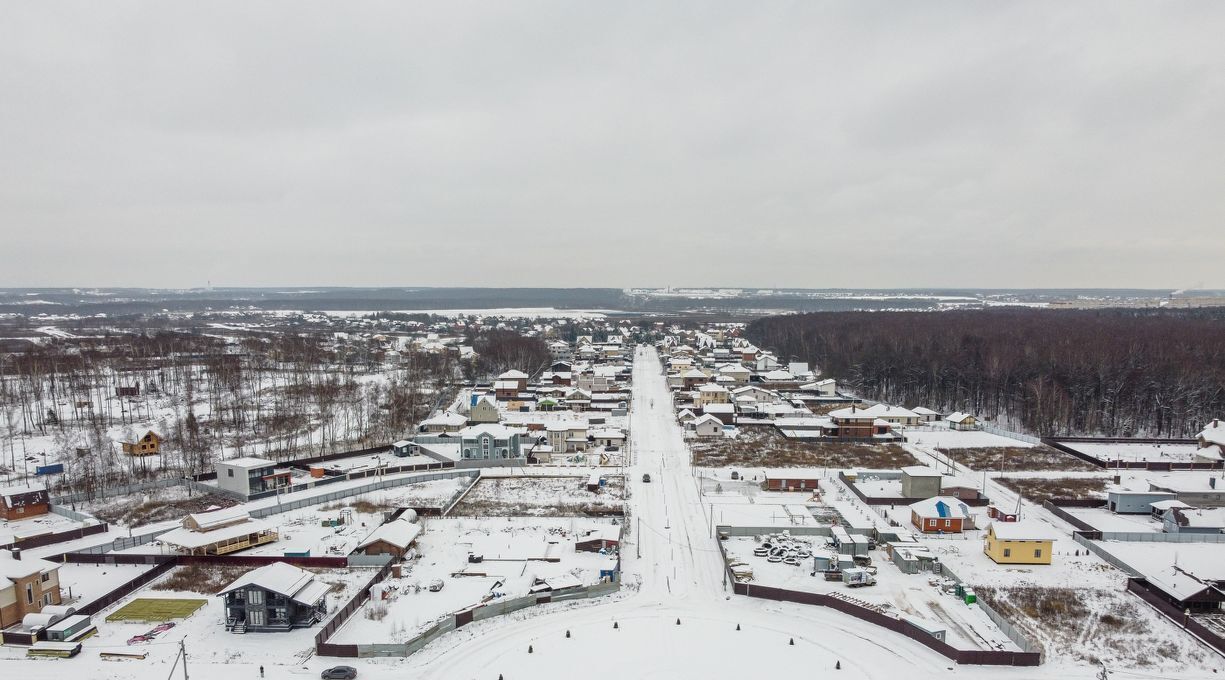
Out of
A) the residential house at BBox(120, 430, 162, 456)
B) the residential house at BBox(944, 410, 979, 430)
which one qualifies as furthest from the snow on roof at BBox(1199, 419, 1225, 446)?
the residential house at BBox(120, 430, 162, 456)

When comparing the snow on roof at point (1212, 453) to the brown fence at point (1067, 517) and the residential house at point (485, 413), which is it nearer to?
the brown fence at point (1067, 517)

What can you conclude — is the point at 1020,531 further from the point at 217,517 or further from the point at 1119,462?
the point at 217,517

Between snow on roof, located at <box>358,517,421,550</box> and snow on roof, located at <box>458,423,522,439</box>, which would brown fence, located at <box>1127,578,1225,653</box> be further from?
snow on roof, located at <box>458,423,522,439</box>

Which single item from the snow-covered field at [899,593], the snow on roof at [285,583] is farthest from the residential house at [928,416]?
the snow on roof at [285,583]

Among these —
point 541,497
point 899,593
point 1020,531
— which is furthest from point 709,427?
point 899,593

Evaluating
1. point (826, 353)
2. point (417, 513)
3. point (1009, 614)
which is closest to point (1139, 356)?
point (826, 353)

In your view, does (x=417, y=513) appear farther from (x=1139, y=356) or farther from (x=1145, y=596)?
(x=1139, y=356)
